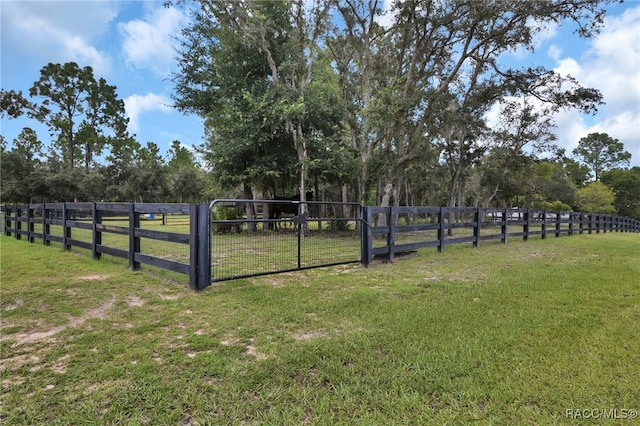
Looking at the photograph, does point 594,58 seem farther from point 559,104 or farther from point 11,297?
point 11,297

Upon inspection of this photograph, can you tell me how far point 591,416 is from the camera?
168 cm

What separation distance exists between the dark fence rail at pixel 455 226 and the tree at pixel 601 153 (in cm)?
4023

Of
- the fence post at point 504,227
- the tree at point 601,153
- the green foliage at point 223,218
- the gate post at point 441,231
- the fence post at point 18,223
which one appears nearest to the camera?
the gate post at point 441,231

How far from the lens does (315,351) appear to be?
2.41 meters

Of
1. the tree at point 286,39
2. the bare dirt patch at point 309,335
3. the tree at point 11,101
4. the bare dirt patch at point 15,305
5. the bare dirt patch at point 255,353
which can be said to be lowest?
the bare dirt patch at point 255,353

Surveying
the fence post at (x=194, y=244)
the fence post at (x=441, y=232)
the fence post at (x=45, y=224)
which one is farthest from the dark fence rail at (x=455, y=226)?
the fence post at (x=45, y=224)

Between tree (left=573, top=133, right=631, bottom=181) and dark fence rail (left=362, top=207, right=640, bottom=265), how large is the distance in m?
40.2

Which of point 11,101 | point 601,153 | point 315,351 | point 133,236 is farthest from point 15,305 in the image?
point 601,153

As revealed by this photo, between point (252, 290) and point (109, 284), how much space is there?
1.93m

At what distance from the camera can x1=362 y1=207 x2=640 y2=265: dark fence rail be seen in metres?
6.23

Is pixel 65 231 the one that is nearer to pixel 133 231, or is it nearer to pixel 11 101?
pixel 133 231

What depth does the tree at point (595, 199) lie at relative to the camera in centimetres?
3372

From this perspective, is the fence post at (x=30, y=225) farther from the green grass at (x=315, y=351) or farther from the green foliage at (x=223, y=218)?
the green grass at (x=315, y=351)

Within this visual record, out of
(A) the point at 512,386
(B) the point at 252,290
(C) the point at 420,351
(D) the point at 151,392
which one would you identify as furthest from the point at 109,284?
(A) the point at 512,386
